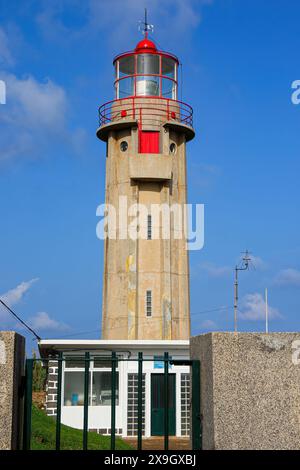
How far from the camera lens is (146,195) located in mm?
32812

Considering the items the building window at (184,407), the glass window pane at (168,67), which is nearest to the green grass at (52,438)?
the building window at (184,407)

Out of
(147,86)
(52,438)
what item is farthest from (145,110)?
(52,438)

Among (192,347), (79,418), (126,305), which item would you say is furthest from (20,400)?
(126,305)

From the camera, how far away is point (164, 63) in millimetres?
34281

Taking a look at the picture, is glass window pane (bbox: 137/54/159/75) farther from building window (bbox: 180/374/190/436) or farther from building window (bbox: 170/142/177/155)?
building window (bbox: 180/374/190/436)

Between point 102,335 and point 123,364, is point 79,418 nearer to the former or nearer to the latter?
point 123,364

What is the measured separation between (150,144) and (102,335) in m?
9.13

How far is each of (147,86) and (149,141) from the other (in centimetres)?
274

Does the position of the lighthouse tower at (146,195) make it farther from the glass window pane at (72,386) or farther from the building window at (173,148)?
the glass window pane at (72,386)

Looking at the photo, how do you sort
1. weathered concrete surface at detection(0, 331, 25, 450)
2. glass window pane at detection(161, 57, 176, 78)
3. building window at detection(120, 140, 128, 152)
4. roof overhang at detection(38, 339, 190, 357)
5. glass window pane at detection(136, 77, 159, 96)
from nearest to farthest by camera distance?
weathered concrete surface at detection(0, 331, 25, 450) → roof overhang at detection(38, 339, 190, 357) → building window at detection(120, 140, 128, 152) → glass window pane at detection(136, 77, 159, 96) → glass window pane at detection(161, 57, 176, 78)

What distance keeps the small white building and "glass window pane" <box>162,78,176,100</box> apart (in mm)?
12479

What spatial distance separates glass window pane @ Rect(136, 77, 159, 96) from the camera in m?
33.8

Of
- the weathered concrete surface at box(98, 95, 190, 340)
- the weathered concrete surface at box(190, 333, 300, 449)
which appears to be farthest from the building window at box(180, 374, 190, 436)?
the weathered concrete surface at box(190, 333, 300, 449)

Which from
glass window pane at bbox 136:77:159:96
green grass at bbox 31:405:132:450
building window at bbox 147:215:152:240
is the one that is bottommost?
green grass at bbox 31:405:132:450
